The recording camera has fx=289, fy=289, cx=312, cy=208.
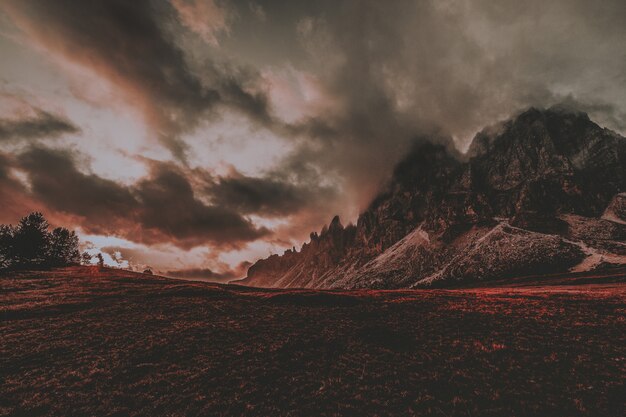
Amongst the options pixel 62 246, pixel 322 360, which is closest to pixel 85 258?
pixel 62 246

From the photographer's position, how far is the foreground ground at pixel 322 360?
1548cm

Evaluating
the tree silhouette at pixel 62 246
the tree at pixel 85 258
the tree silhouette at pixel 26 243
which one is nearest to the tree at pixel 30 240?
the tree silhouette at pixel 26 243

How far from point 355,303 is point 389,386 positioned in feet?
79.8

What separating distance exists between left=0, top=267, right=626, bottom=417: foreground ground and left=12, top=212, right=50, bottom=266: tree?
64659mm

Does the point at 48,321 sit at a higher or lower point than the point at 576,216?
lower

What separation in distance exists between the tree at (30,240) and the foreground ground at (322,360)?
64.7 metres

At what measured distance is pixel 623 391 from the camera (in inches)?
611

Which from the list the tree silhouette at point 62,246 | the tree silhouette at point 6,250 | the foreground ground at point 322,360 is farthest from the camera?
the tree silhouette at point 62,246

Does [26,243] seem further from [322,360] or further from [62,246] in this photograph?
[322,360]

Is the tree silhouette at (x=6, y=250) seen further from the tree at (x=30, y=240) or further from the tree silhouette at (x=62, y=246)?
the tree silhouette at (x=62, y=246)

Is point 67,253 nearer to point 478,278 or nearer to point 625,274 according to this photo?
point 478,278

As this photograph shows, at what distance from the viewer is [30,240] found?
8512 cm

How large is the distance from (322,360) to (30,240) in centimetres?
10579

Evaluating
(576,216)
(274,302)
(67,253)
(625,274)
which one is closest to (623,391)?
(274,302)
